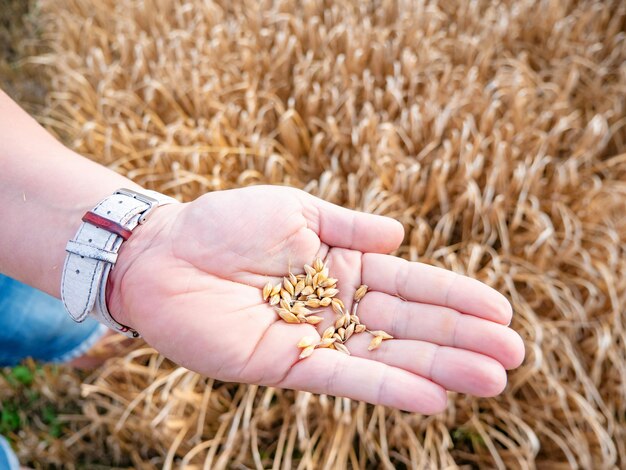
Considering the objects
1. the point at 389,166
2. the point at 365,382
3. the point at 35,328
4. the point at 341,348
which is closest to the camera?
the point at 365,382

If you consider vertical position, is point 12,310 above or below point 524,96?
below

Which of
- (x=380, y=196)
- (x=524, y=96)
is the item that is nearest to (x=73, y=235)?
(x=380, y=196)

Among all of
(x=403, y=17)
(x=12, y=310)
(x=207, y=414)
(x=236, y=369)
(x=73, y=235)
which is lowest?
(x=207, y=414)

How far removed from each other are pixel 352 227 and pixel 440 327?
0.25m

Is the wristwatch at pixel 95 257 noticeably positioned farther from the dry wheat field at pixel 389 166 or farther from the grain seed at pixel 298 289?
the dry wheat field at pixel 389 166

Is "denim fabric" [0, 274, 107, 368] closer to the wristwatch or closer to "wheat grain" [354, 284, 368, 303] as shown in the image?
the wristwatch

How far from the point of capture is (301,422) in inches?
59.1

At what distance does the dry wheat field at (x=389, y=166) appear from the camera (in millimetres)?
1572

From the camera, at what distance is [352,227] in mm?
1186

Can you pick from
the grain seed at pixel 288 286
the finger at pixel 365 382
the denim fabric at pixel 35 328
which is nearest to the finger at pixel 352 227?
the grain seed at pixel 288 286

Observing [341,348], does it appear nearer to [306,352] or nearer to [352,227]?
[306,352]

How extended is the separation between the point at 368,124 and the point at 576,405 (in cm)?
97

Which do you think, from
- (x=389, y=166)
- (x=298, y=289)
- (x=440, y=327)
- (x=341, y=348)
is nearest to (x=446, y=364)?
(x=440, y=327)

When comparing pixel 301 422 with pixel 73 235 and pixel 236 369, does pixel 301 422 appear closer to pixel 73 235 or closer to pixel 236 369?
pixel 236 369
